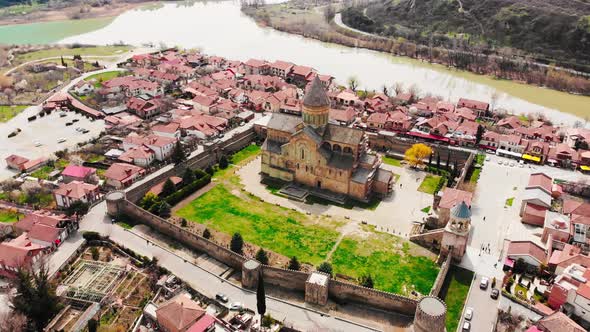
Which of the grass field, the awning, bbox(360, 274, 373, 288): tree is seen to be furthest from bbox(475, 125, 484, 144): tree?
the grass field

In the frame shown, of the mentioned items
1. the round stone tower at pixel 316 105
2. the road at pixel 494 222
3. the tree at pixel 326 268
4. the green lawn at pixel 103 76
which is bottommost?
the road at pixel 494 222

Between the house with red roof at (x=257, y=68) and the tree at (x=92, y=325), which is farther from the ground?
the house with red roof at (x=257, y=68)

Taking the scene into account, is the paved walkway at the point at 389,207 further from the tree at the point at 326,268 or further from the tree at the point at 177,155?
the tree at the point at 326,268

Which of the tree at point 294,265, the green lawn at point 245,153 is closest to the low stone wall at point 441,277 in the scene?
the tree at point 294,265

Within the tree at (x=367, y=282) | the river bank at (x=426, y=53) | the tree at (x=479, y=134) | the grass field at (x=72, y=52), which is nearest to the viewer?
the tree at (x=367, y=282)

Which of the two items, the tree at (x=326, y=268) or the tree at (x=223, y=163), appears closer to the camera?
the tree at (x=326, y=268)
